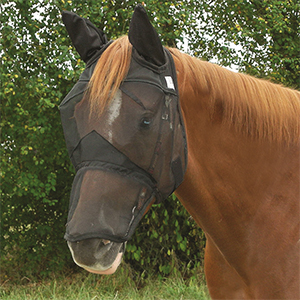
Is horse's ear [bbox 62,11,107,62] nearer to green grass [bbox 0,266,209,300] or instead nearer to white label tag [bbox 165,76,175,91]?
white label tag [bbox 165,76,175,91]

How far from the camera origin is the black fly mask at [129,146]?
1415mm

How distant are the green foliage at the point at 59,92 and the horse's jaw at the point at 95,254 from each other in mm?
2692

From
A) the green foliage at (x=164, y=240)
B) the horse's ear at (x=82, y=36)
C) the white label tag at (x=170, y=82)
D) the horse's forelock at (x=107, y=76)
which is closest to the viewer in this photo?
the horse's forelock at (x=107, y=76)

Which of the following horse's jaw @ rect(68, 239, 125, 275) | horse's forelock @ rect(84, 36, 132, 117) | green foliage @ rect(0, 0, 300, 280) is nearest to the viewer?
horse's jaw @ rect(68, 239, 125, 275)

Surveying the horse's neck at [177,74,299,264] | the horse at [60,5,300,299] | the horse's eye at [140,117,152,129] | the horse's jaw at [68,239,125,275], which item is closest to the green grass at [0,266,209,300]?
the horse at [60,5,300,299]

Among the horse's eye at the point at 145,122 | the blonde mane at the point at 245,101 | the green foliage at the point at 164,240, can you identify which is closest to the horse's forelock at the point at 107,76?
the horse's eye at the point at 145,122

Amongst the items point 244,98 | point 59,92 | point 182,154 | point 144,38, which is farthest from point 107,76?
point 59,92

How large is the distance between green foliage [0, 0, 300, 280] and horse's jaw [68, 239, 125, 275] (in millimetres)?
2692

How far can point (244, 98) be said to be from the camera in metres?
1.83

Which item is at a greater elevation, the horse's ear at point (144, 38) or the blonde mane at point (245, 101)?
the horse's ear at point (144, 38)

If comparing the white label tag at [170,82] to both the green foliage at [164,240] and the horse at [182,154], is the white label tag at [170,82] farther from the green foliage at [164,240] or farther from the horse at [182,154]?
the green foliage at [164,240]

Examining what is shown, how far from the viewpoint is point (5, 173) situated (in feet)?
14.4

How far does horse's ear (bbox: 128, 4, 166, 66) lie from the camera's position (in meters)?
1.53

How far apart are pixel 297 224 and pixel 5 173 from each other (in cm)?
362
